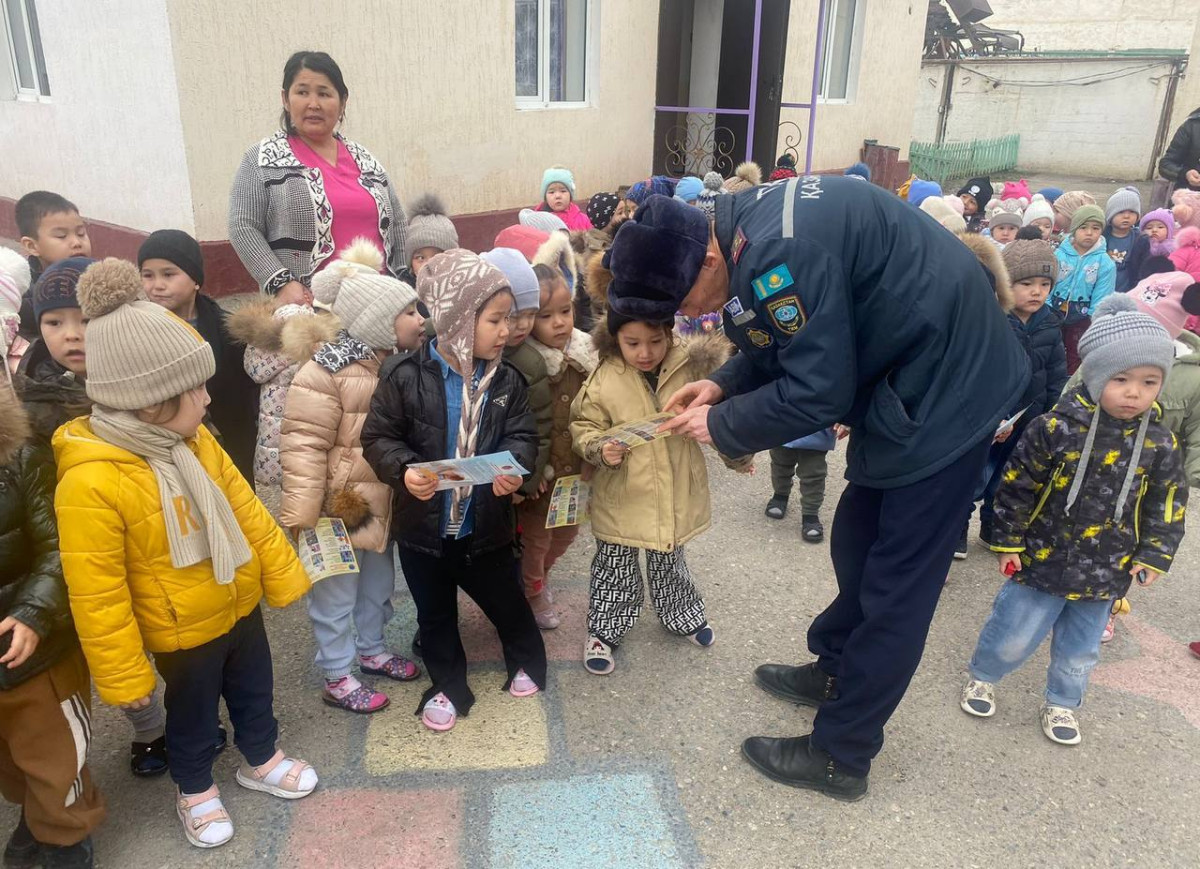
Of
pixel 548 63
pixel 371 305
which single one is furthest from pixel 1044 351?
pixel 548 63

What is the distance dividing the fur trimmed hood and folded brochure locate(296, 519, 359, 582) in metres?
2.58

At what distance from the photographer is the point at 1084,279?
5551 millimetres

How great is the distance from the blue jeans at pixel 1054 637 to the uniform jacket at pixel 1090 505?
8 cm

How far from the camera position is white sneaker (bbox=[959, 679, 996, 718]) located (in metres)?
2.99

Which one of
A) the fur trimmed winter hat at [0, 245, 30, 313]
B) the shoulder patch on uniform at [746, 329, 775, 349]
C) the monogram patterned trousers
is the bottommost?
the monogram patterned trousers

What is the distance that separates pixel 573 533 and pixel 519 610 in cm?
60

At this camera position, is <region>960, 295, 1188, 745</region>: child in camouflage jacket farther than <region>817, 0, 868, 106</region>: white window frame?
No

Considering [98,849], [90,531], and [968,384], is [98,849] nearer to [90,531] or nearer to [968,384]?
[90,531]

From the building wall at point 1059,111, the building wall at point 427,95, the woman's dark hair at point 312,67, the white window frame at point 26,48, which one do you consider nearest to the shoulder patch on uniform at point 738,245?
the woman's dark hair at point 312,67

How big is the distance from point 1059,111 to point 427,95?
20.3 metres

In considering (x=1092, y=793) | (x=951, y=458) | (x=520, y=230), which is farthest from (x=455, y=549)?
(x=1092, y=793)

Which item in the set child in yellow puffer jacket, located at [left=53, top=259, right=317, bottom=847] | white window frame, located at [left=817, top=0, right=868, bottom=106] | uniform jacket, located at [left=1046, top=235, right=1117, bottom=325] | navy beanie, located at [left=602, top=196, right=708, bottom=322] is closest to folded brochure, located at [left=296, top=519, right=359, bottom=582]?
child in yellow puffer jacket, located at [left=53, top=259, right=317, bottom=847]

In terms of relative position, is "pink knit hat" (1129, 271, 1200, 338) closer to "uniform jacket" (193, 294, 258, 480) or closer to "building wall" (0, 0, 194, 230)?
"uniform jacket" (193, 294, 258, 480)

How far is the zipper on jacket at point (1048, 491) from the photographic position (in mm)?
2777
